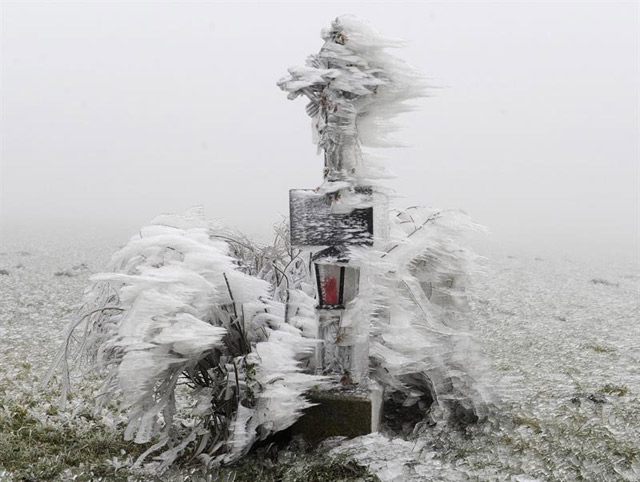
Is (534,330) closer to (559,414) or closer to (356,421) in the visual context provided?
(559,414)

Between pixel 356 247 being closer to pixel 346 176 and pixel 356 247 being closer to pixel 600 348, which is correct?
pixel 346 176

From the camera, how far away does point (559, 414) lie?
755 centimetres

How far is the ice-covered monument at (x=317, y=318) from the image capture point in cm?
630

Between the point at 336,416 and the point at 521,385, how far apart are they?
346cm

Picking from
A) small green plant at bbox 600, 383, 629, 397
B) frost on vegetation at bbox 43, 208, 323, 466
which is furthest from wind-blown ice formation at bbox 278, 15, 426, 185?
small green plant at bbox 600, 383, 629, 397

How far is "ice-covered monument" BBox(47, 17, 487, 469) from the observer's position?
6.30 metres

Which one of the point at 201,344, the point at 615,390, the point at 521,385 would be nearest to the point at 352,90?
the point at 201,344

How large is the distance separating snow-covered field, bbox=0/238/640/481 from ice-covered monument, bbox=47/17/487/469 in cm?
59

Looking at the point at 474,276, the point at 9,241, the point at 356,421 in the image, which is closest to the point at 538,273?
the point at 474,276

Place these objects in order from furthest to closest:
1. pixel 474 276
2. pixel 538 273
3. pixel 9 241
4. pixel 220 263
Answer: pixel 9 241
pixel 538 273
pixel 474 276
pixel 220 263

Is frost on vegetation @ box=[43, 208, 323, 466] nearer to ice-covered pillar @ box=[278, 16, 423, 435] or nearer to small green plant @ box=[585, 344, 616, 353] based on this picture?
ice-covered pillar @ box=[278, 16, 423, 435]

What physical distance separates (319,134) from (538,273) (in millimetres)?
23953

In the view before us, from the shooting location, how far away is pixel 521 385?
30.2ft

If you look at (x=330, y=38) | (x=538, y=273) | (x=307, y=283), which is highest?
(x=330, y=38)
